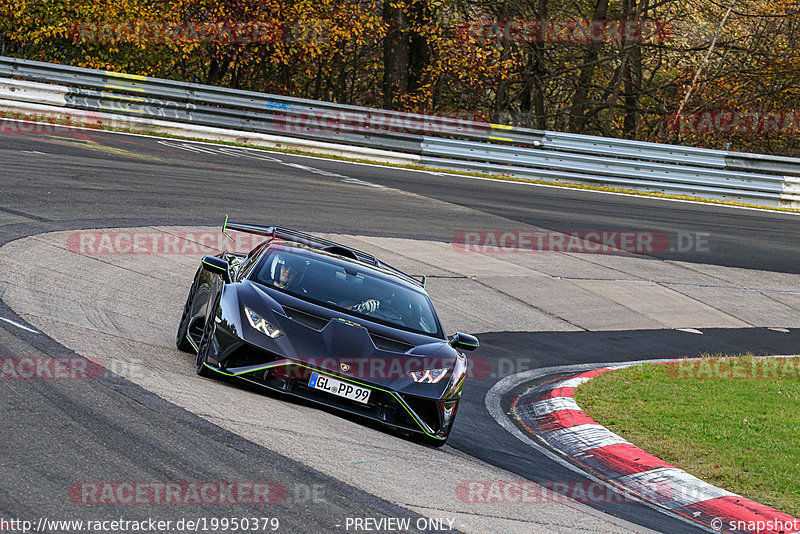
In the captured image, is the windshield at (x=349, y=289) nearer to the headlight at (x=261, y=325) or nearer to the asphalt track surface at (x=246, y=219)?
the headlight at (x=261, y=325)

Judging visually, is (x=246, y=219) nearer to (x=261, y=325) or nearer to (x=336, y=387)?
(x=261, y=325)

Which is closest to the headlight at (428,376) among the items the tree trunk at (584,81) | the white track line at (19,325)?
the white track line at (19,325)

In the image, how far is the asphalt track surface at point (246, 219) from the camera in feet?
16.1

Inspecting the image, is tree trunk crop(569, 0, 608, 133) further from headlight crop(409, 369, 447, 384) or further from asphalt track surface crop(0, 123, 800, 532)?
headlight crop(409, 369, 447, 384)

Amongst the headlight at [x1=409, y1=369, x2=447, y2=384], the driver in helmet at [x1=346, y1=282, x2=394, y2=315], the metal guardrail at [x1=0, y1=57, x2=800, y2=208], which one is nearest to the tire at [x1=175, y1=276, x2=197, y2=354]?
the driver in helmet at [x1=346, y1=282, x2=394, y2=315]

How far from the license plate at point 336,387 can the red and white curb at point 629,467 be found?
2.05m

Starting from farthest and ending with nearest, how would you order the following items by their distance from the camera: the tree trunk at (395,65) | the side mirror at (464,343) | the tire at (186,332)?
the tree trunk at (395,65), the tire at (186,332), the side mirror at (464,343)

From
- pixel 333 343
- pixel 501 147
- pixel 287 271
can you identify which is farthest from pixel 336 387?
pixel 501 147

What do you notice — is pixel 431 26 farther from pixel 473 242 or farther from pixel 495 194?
pixel 473 242

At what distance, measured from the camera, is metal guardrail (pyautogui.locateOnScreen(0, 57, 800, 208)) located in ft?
77.9

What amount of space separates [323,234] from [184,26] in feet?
41.3

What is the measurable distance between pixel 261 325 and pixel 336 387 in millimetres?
737

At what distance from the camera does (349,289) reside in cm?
811

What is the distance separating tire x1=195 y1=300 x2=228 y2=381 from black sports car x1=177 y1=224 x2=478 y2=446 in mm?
11
